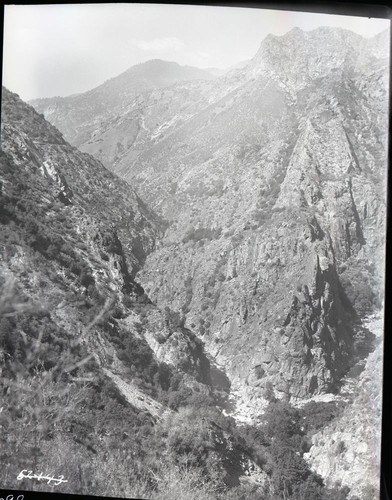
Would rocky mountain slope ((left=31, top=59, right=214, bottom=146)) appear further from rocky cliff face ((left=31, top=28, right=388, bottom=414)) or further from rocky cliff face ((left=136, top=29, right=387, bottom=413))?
rocky cliff face ((left=136, top=29, right=387, bottom=413))

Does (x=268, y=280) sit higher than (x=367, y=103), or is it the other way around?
(x=367, y=103)

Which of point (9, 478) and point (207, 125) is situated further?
point (207, 125)

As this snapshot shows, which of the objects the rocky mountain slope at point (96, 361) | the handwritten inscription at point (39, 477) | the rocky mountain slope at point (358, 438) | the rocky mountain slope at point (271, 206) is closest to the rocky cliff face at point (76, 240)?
the rocky mountain slope at point (96, 361)

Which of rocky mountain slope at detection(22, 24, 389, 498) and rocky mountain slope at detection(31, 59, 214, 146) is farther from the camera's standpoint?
rocky mountain slope at detection(31, 59, 214, 146)

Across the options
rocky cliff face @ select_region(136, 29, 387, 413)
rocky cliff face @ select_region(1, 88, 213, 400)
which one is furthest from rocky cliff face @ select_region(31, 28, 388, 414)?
rocky cliff face @ select_region(1, 88, 213, 400)

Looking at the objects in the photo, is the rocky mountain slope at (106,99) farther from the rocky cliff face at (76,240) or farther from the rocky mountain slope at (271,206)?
the rocky cliff face at (76,240)

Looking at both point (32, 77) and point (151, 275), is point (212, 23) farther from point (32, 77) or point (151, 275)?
point (151, 275)

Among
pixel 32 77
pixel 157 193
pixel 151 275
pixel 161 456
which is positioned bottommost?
pixel 161 456

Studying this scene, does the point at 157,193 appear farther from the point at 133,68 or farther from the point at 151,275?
the point at 133,68

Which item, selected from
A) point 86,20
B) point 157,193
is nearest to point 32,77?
point 86,20

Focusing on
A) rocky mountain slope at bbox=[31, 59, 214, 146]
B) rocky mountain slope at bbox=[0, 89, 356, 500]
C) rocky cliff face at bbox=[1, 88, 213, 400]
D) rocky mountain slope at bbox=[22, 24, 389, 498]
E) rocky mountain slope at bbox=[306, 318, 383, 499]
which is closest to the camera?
rocky mountain slope at bbox=[306, 318, 383, 499]
